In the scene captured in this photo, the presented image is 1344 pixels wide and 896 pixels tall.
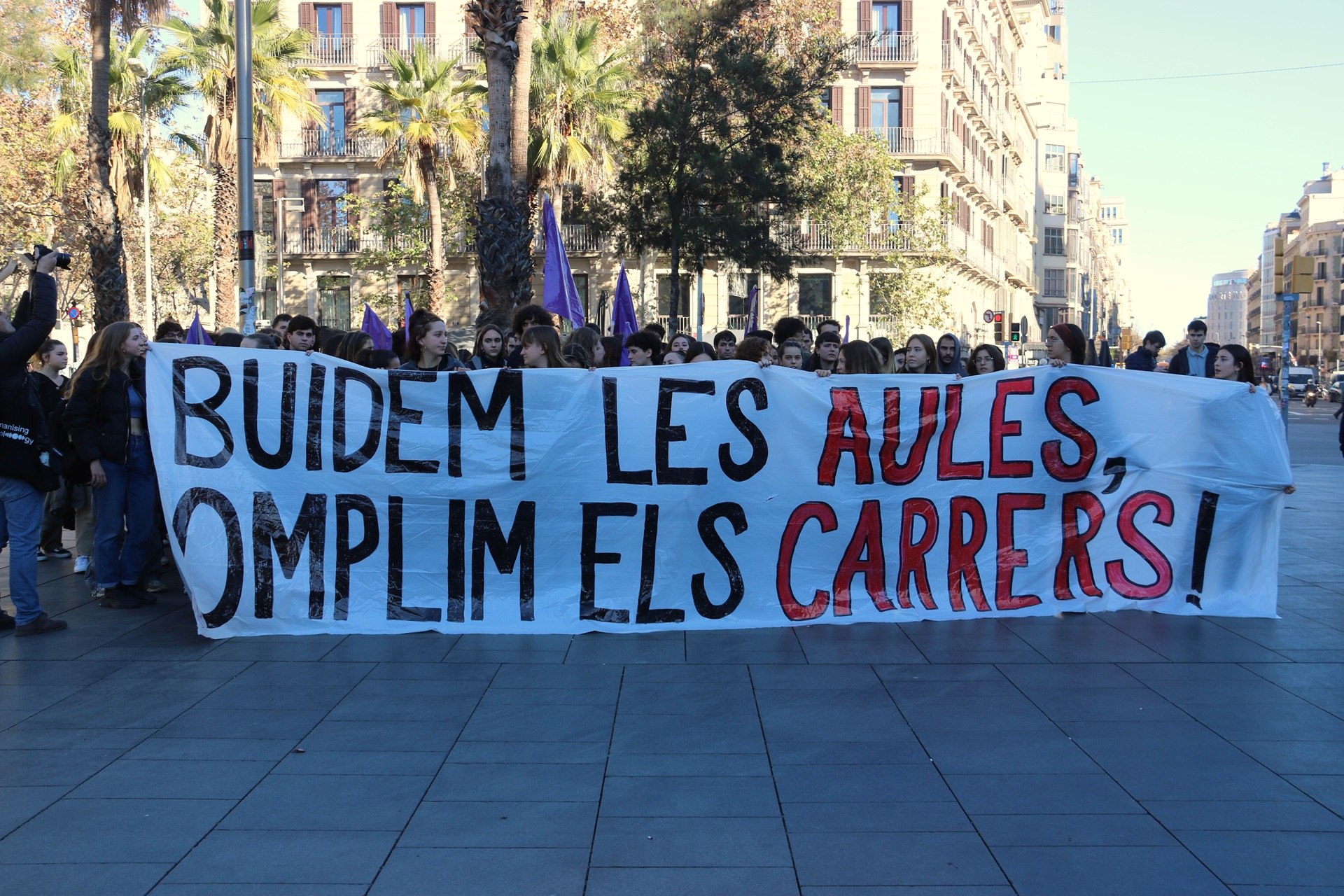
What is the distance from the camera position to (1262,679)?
5914 mm

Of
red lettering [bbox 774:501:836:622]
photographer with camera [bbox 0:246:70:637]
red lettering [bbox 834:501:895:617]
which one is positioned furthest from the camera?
red lettering [bbox 834:501:895:617]

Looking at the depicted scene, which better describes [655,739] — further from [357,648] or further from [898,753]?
[357,648]

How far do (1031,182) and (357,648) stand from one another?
81.8 meters

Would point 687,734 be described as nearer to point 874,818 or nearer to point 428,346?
point 874,818

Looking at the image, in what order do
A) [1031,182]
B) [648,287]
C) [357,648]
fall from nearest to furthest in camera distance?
1. [357,648]
2. [648,287]
3. [1031,182]

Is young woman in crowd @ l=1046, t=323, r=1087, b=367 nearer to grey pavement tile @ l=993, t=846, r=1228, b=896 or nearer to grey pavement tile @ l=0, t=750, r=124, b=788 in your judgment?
grey pavement tile @ l=993, t=846, r=1228, b=896

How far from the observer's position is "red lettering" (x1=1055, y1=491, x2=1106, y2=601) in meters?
7.39

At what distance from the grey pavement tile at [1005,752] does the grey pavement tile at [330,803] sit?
78.2 inches

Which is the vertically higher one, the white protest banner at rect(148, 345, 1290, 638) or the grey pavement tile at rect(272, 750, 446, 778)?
the white protest banner at rect(148, 345, 1290, 638)

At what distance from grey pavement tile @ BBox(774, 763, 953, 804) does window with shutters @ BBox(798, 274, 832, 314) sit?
39936 mm

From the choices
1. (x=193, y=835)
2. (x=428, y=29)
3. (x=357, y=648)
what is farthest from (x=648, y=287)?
(x=193, y=835)

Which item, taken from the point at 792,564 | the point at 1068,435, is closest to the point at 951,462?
the point at 1068,435

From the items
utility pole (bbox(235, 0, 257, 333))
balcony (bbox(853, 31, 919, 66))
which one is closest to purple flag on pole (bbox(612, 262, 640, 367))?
utility pole (bbox(235, 0, 257, 333))

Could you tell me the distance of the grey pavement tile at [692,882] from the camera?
144 inches
